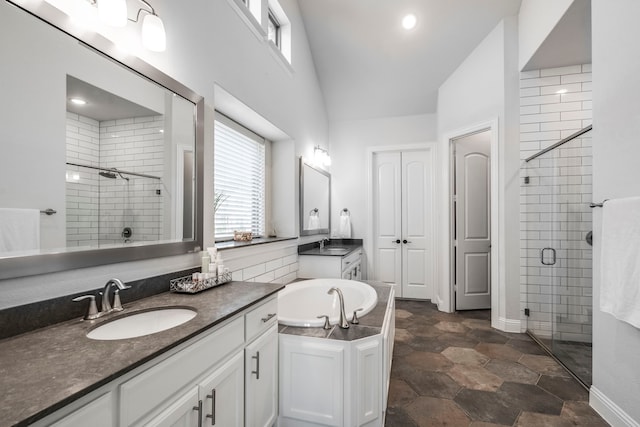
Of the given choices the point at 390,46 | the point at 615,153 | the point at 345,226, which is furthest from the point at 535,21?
the point at 345,226

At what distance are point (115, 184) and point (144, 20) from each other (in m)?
0.74

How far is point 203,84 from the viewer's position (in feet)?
6.18

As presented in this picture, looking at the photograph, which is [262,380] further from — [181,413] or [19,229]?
[19,229]

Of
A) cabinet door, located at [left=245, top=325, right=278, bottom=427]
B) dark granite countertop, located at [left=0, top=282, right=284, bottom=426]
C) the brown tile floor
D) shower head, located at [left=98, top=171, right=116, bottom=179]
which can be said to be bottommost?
the brown tile floor

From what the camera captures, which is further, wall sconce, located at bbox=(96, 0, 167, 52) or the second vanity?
the second vanity

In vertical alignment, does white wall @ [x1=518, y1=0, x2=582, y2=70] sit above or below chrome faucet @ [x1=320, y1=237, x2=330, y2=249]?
above

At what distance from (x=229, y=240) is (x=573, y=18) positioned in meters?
3.29

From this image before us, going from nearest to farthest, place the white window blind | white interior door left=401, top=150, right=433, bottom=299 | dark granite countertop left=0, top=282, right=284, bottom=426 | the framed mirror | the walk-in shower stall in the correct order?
dark granite countertop left=0, top=282, right=284, bottom=426
the walk-in shower stall
the white window blind
the framed mirror
white interior door left=401, top=150, right=433, bottom=299

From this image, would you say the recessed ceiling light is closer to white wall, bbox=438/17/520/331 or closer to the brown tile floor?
white wall, bbox=438/17/520/331

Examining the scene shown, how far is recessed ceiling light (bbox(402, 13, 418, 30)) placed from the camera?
3371mm

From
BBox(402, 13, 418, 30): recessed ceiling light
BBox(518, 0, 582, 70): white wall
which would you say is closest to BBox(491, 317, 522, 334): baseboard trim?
BBox(518, 0, 582, 70): white wall

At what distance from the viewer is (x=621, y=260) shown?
5.20ft

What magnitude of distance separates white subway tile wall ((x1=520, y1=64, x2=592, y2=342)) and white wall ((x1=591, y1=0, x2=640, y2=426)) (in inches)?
27.0

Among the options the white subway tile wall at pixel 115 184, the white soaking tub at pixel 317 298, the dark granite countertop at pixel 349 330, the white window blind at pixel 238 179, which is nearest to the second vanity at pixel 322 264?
the white soaking tub at pixel 317 298
